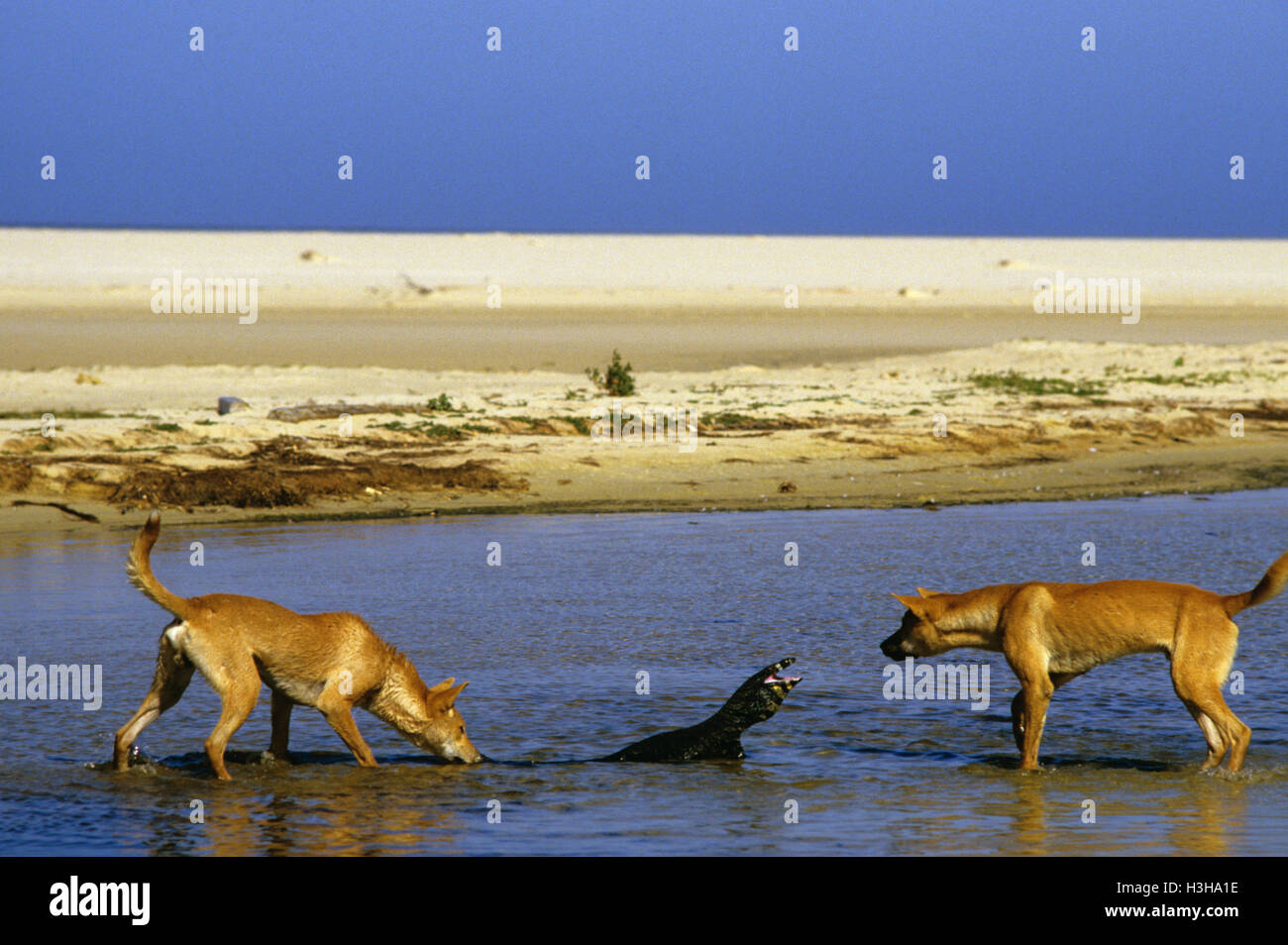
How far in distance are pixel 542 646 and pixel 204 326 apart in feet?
103

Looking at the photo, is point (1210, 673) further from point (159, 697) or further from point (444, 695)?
point (159, 697)

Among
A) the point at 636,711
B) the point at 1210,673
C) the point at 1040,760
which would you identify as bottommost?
the point at 1040,760

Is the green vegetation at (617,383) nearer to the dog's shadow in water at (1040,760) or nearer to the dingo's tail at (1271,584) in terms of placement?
the dog's shadow in water at (1040,760)

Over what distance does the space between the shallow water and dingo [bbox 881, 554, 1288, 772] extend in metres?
0.31

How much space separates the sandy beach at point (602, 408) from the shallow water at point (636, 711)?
5.08 feet

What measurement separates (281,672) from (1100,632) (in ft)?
13.5

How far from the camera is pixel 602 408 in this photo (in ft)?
67.8

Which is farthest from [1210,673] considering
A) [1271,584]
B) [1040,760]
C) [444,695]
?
[444,695]

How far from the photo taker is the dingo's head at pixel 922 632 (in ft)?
27.5

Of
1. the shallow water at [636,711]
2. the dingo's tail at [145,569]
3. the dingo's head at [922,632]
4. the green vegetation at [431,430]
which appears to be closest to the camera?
the shallow water at [636,711]

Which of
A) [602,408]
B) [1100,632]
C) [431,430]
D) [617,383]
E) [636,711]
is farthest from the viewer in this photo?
[617,383]

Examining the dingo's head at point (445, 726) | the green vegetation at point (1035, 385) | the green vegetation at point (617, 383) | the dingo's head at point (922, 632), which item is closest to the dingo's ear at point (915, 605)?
the dingo's head at point (922, 632)
